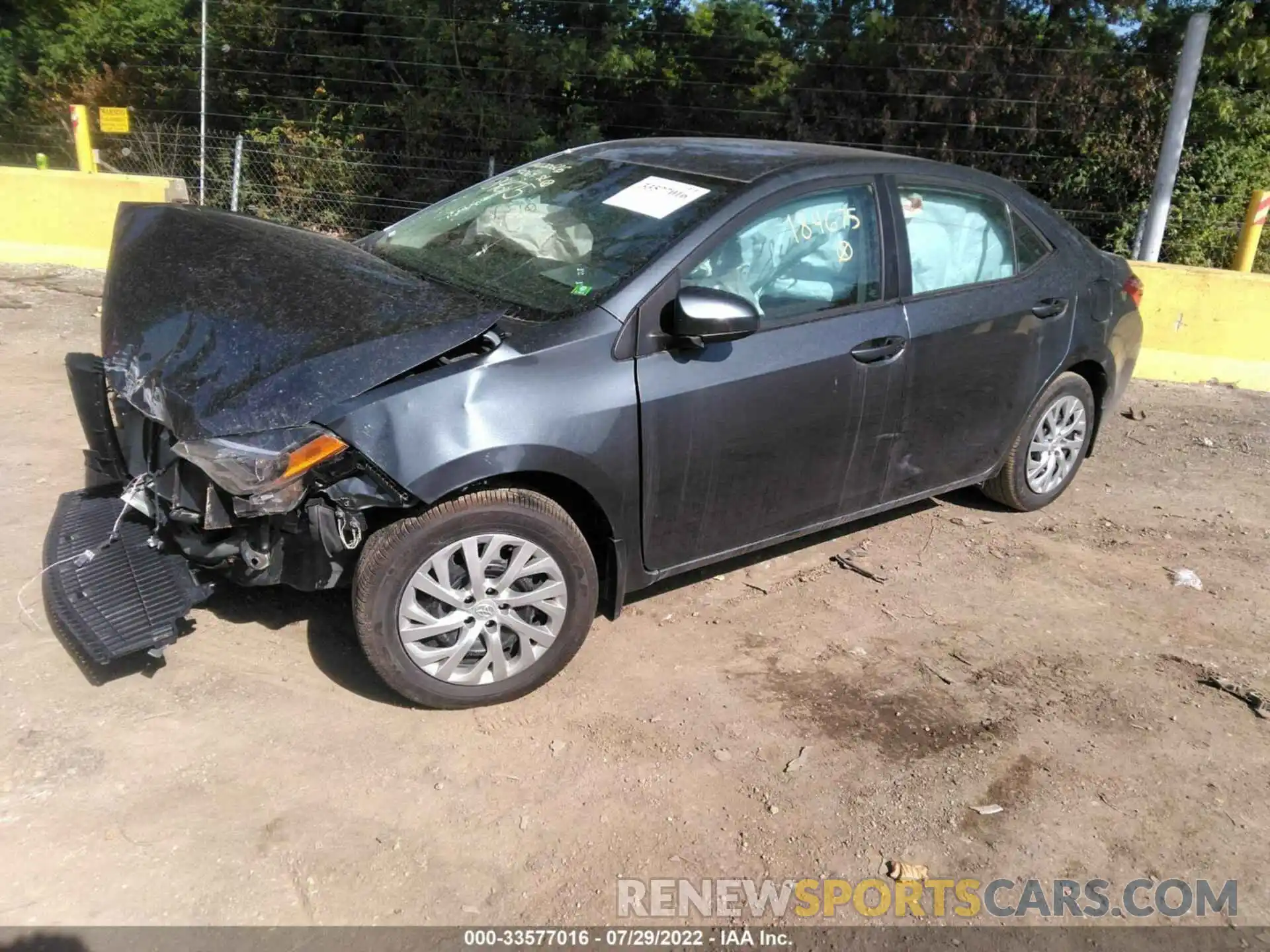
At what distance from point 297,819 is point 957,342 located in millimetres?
3100

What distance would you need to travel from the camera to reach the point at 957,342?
4.45 metres

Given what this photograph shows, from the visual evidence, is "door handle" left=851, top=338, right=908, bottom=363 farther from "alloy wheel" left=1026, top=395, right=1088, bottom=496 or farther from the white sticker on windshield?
"alloy wheel" left=1026, top=395, right=1088, bottom=496

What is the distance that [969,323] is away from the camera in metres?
4.50

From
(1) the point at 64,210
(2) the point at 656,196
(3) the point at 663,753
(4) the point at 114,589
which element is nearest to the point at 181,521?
(4) the point at 114,589

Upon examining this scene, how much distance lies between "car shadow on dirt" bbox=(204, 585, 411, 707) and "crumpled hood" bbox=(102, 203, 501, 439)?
0.88m

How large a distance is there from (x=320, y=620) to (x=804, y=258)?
7.45 feet

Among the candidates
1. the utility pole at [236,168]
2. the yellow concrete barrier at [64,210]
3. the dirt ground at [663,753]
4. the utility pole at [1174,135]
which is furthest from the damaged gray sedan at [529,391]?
the utility pole at [236,168]

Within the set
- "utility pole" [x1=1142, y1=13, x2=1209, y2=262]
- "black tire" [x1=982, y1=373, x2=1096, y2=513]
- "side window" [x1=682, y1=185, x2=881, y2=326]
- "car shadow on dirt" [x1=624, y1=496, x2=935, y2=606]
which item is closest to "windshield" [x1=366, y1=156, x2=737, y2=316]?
"side window" [x1=682, y1=185, x2=881, y2=326]

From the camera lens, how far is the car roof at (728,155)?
416cm

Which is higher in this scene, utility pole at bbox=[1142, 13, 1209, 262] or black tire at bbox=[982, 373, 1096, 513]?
utility pole at bbox=[1142, 13, 1209, 262]

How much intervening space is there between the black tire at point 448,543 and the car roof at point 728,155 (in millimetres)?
1549

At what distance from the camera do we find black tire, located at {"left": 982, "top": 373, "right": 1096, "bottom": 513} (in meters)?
5.04

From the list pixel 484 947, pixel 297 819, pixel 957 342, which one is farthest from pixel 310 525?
pixel 957 342

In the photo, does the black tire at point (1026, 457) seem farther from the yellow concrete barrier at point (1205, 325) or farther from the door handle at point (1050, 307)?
the yellow concrete barrier at point (1205, 325)
